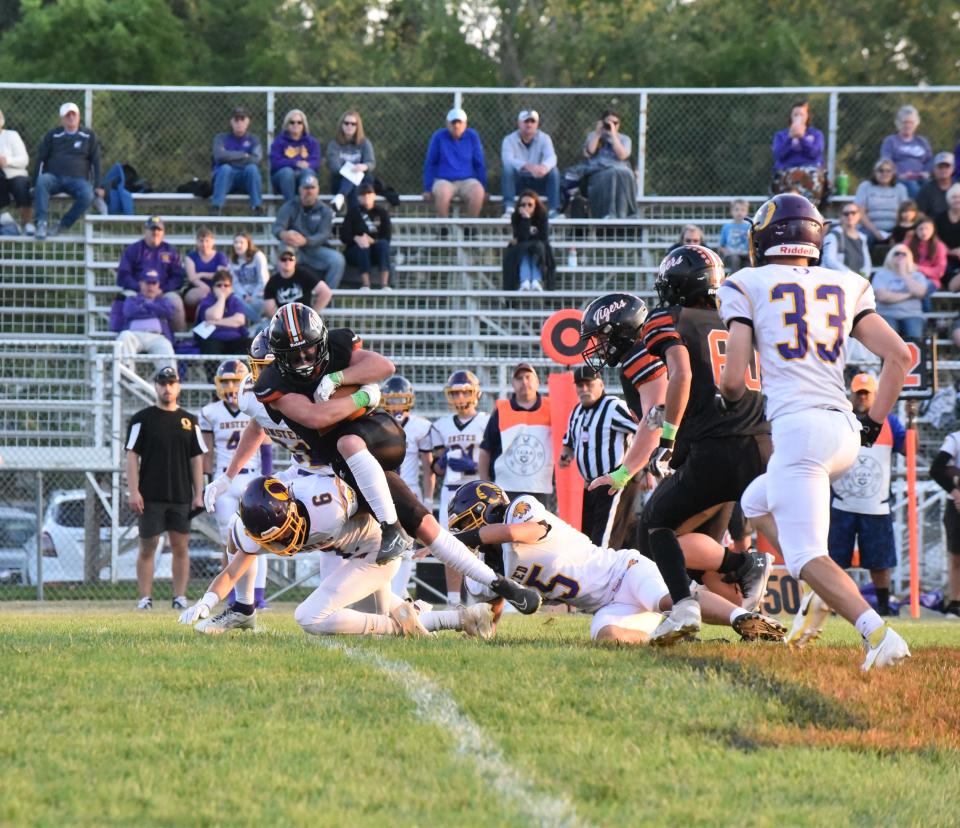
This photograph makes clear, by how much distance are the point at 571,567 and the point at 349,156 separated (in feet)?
38.8

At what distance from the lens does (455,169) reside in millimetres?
19578

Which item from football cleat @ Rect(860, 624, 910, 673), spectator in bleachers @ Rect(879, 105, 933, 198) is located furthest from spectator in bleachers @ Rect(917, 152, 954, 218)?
football cleat @ Rect(860, 624, 910, 673)

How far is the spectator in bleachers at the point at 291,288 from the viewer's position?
1723 centimetres

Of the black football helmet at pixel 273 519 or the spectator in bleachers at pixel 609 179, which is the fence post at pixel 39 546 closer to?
the black football helmet at pixel 273 519

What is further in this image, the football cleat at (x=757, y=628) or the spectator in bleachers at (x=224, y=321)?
the spectator in bleachers at (x=224, y=321)

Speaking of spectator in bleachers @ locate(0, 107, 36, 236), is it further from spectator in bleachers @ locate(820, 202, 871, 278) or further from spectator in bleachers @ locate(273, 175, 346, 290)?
spectator in bleachers @ locate(820, 202, 871, 278)

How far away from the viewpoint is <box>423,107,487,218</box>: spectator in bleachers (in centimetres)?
1931

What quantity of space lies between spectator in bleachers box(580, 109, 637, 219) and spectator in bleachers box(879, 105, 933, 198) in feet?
9.88

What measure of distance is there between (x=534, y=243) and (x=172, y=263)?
160 inches

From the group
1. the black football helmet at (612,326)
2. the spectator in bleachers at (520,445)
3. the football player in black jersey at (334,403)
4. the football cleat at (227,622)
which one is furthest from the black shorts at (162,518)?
the black football helmet at (612,326)

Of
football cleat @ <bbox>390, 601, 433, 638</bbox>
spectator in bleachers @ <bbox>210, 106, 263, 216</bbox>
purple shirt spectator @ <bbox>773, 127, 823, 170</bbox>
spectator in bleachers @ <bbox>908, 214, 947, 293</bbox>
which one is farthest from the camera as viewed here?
spectator in bleachers @ <bbox>210, 106, 263, 216</bbox>

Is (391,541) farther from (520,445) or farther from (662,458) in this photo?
(520,445)

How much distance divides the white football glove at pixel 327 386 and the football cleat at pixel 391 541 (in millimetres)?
716

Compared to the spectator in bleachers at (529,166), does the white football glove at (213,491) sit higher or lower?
lower
